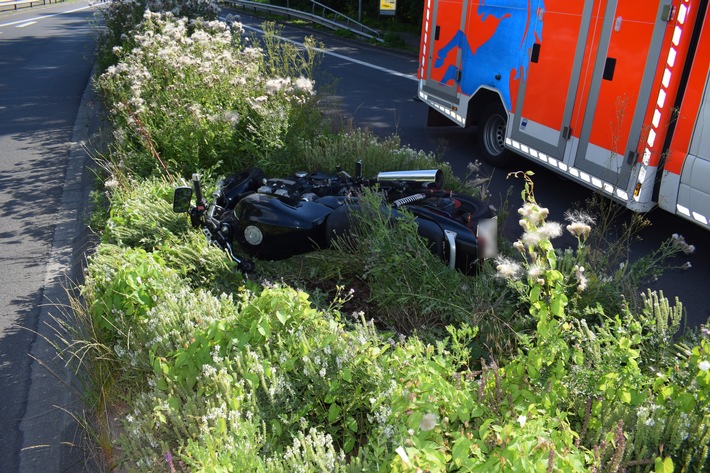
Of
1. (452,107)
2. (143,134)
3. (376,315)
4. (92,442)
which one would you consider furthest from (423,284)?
(452,107)

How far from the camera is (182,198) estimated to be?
15.0ft

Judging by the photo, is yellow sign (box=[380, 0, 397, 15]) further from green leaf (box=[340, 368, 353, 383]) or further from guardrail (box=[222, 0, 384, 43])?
green leaf (box=[340, 368, 353, 383])

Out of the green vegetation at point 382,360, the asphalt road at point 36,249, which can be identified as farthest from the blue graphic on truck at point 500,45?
the asphalt road at point 36,249

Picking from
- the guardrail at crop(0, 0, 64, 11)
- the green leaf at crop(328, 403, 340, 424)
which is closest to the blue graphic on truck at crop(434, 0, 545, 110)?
the green leaf at crop(328, 403, 340, 424)

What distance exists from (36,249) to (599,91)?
6.24m

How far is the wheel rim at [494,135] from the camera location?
28.1 ft

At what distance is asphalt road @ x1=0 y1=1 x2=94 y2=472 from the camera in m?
3.55

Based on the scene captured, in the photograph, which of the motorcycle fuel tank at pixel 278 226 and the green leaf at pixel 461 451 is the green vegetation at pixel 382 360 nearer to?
the green leaf at pixel 461 451

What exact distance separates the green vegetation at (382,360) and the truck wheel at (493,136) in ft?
10.9

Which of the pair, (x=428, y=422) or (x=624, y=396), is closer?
(x=428, y=422)

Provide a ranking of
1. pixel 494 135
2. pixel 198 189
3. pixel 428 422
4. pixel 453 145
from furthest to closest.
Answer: pixel 453 145 < pixel 494 135 < pixel 198 189 < pixel 428 422

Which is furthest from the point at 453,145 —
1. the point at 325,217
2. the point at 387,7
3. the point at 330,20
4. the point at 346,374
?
the point at 330,20

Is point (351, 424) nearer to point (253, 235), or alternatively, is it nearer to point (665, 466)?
point (665, 466)

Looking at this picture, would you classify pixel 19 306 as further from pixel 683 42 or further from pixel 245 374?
pixel 683 42
